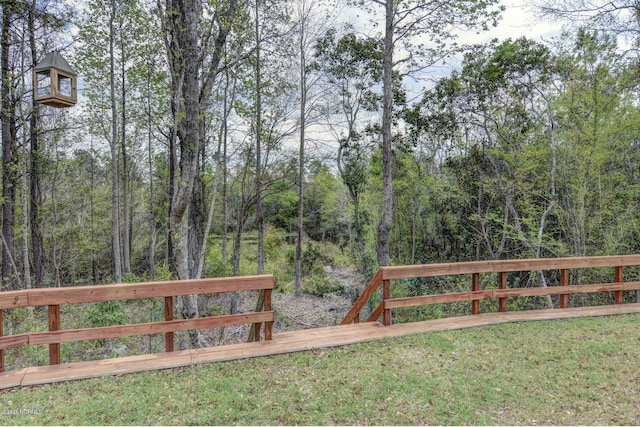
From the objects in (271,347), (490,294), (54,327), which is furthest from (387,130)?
(54,327)

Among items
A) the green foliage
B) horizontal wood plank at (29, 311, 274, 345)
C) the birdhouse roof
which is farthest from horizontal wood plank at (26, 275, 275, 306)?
the green foliage

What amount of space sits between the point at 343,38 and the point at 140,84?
636 cm

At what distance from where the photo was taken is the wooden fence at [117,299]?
105 inches

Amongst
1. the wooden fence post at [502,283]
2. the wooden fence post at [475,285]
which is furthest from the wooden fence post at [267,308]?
the wooden fence post at [502,283]

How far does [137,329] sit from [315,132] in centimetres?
1046

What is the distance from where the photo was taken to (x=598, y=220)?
6.78 metres

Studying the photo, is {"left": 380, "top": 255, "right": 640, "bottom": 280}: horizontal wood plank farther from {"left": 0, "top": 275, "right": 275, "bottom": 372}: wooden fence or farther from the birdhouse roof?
the birdhouse roof

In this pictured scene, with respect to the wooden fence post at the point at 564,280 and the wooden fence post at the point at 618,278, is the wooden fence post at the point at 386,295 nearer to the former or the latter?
the wooden fence post at the point at 564,280

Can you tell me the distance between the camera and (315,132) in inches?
488

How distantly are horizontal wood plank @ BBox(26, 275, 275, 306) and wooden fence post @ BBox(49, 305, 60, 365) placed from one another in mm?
99

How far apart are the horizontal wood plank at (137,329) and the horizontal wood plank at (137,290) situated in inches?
10.4

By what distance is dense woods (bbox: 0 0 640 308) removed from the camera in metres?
5.95

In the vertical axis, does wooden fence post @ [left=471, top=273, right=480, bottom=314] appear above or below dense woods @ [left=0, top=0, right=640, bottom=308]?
below

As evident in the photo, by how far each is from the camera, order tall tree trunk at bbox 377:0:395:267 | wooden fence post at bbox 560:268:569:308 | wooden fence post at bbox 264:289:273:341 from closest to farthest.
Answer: wooden fence post at bbox 264:289:273:341 → wooden fence post at bbox 560:268:569:308 → tall tree trunk at bbox 377:0:395:267
